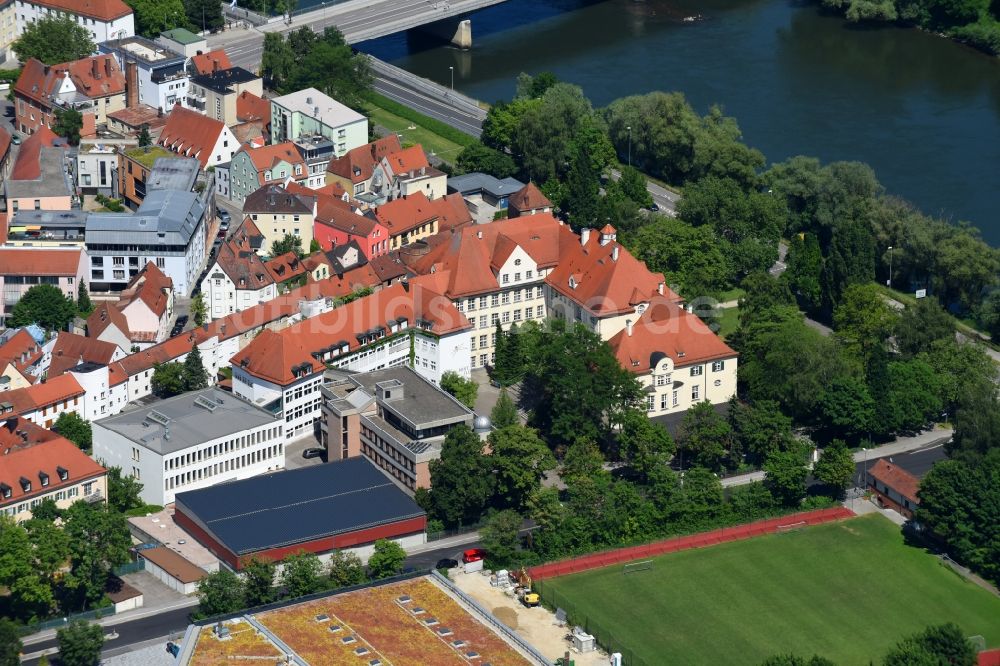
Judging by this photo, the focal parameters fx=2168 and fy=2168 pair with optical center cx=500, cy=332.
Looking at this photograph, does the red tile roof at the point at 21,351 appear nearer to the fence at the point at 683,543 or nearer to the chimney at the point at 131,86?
the fence at the point at 683,543

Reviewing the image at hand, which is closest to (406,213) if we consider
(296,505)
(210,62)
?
(210,62)

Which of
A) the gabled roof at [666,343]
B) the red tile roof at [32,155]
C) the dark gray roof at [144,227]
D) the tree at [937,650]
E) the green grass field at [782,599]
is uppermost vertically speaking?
the dark gray roof at [144,227]

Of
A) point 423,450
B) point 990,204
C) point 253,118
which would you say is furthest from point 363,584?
point 990,204

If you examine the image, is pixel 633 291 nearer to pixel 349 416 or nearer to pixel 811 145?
pixel 349 416

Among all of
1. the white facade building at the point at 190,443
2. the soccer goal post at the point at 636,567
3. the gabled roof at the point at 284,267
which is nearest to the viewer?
the soccer goal post at the point at 636,567

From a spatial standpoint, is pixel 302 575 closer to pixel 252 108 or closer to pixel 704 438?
pixel 704 438

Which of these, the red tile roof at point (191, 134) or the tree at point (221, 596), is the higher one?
the red tile roof at point (191, 134)

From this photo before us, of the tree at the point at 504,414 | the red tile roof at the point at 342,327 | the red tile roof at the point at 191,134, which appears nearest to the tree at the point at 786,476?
the tree at the point at 504,414
